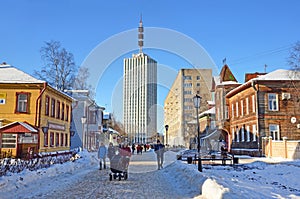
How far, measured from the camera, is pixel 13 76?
25891 mm

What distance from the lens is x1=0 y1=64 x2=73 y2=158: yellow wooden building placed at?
22.5 m

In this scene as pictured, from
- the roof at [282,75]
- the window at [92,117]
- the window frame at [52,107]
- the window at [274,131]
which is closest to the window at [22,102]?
the window frame at [52,107]

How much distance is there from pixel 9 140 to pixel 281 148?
816 inches

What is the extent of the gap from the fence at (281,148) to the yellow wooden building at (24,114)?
18.5 meters

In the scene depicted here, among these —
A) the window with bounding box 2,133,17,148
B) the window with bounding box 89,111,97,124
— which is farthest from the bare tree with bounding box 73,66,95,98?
the window with bounding box 2,133,17,148

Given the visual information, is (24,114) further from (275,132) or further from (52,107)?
(275,132)

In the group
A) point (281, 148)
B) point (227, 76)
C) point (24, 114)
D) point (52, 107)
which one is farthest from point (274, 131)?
point (24, 114)

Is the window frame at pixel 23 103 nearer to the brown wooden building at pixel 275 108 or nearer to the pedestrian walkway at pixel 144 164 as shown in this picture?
the pedestrian walkway at pixel 144 164

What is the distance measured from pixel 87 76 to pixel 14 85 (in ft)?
57.8

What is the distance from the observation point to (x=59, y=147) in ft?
99.0

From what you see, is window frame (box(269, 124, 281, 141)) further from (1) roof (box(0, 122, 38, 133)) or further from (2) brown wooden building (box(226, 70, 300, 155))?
(1) roof (box(0, 122, 38, 133))

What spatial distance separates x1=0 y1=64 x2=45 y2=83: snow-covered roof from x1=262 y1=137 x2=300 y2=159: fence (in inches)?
765

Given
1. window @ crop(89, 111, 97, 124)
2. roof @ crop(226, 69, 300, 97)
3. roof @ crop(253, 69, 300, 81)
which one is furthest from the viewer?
window @ crop(89, 111, 97, 124)

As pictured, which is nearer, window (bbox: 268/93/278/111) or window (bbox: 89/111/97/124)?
window (bbox: 268/93/278/111)
